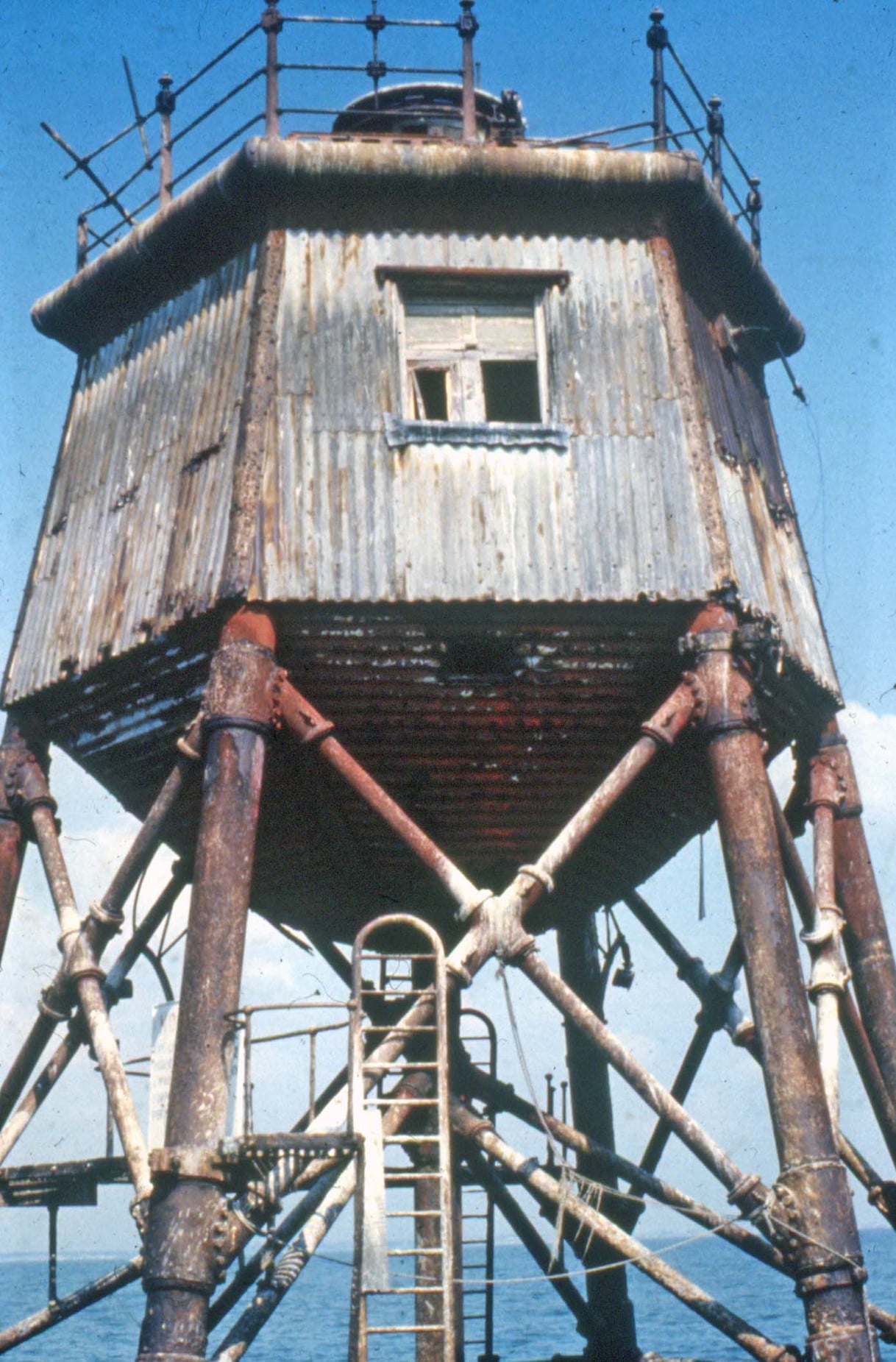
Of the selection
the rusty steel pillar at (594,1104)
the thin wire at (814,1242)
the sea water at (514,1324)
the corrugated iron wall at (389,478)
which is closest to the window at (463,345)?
the corrugated iron wall at (389,478)

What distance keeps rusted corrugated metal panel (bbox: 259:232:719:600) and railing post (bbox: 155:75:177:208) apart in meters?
1.75

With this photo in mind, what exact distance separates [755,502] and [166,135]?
537cm

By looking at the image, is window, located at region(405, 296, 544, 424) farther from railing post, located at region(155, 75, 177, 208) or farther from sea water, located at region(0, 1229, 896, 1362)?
sea water, located at region(0, 1229, 896, 1362)

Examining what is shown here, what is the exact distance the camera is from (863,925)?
1130cm

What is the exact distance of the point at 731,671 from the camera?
32.1ft

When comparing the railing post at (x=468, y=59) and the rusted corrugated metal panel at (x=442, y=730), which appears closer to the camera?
the rusted corrugated metal panel at (x=442, y=730)

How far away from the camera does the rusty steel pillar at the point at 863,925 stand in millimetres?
11148

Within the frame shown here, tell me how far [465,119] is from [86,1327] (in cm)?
7849

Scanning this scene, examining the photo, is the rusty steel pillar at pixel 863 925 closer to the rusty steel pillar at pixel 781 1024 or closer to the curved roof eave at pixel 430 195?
the rusty steel pillar at pixel 781 1024

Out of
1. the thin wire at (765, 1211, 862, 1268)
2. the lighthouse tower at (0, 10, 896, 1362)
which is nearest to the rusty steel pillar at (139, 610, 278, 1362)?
the lighthouse tower at (0, 10, 896, 1362)

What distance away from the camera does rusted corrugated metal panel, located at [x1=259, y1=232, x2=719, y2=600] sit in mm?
9930

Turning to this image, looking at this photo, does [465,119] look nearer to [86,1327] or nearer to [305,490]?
[305,490]

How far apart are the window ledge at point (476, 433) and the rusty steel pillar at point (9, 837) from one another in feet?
11.7

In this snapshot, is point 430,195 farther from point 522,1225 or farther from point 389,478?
point 522,1225
